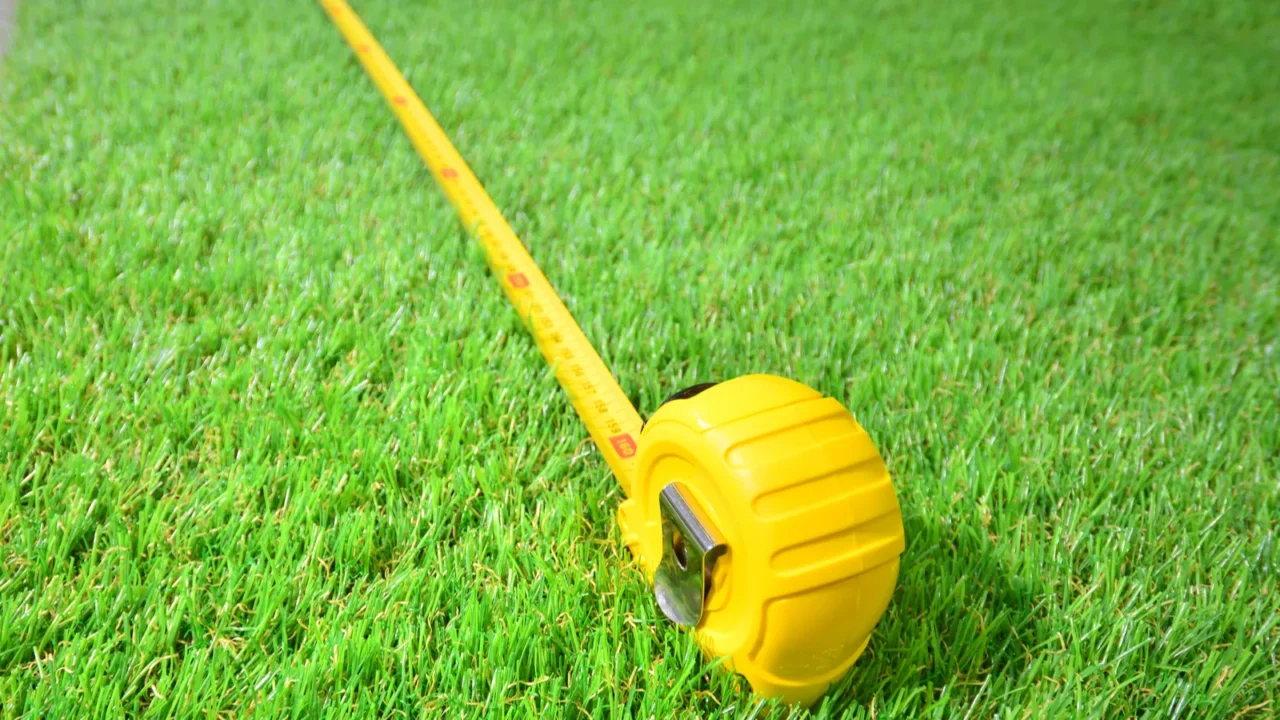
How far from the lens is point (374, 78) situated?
125 inches

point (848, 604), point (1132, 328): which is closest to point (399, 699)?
point (848, 604)

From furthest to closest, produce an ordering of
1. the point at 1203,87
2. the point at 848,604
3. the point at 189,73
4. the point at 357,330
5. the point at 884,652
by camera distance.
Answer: the point at 1203,87
the point at 189,73
the point at 357,330
the point at 884,652
the point at 848,604

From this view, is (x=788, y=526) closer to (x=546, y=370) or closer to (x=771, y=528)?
(x=771, y=528)

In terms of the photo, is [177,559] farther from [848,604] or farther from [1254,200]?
[1254,200]

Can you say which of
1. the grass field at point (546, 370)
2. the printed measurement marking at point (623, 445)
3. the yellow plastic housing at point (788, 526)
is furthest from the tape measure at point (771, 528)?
the printed measurement marking at point (623, 445)

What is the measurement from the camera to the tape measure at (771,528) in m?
1.01

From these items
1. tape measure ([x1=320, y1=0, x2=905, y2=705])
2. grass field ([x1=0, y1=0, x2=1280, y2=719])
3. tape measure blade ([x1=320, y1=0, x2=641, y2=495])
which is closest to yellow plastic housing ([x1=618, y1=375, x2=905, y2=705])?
tape measure ([x1=320, y1=0, x2=905, y2=705])

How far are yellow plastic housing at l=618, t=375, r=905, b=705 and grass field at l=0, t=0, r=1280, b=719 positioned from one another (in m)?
0.13

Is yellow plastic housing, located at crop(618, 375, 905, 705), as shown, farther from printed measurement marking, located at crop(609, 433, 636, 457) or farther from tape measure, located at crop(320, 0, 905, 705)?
printed measurement marking, located at crop(609, 433, 636, 457)

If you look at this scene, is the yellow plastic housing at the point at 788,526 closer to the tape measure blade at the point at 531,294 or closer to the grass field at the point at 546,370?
the grass field at the point at 546,370

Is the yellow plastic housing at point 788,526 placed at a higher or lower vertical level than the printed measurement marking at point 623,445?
higher

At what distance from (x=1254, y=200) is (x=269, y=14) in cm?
375

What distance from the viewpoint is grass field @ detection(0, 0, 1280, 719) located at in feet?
4.04

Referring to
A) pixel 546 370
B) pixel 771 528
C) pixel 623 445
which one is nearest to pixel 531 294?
pixel 546 370
